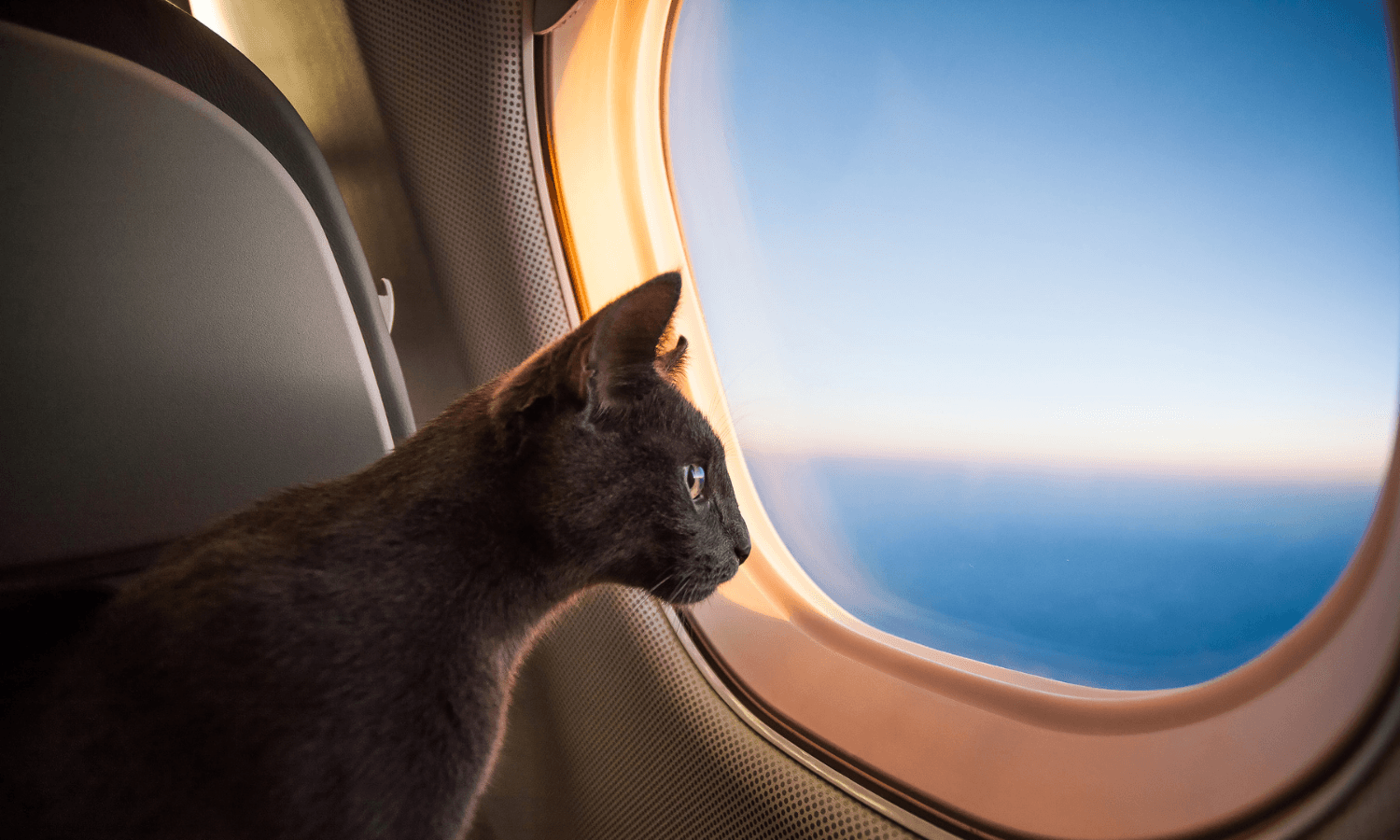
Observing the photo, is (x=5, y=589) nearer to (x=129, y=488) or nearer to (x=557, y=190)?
(x=129, y=488)

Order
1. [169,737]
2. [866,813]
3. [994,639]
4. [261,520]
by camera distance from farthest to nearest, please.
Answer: [994,639] → [866,813] → [261,520] → [169,737]

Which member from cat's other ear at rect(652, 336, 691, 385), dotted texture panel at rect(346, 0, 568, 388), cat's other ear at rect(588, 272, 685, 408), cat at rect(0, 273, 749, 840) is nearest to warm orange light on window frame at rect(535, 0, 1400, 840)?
dotted texture panel at rect(346, 0, 568, 388)

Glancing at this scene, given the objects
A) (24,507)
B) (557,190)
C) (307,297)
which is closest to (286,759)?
(24,507)

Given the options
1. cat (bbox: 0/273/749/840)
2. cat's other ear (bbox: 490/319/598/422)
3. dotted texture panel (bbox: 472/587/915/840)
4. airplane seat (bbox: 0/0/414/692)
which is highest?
airplane seat (bbox: 0/0/414/692)

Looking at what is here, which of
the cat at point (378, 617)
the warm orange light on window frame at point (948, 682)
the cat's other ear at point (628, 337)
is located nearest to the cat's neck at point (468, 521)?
the cat at point (378, 617)

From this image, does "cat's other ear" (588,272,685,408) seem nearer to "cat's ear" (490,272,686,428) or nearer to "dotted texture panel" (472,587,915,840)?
"cat's ear" (490,272,686,428)

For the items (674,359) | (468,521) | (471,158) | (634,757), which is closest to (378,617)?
(468,521)
